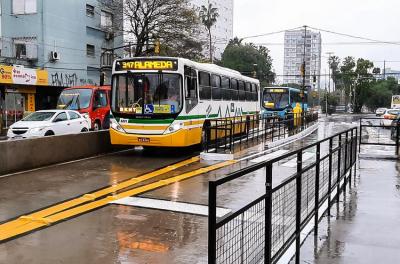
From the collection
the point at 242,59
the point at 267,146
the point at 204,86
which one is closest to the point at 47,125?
the point at 204,86

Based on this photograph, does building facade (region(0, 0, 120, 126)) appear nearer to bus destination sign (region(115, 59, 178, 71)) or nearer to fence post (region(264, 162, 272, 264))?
bus destination sign (region(115, 59, 178, 71))

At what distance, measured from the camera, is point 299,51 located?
98312 mm

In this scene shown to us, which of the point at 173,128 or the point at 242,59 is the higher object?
the point at 242,59

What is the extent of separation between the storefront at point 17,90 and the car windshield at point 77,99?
8.58 metres

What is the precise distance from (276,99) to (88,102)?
20349 millimetres

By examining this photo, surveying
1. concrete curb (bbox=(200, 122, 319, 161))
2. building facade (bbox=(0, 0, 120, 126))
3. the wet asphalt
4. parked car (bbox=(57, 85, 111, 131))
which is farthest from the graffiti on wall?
the wet asphalt

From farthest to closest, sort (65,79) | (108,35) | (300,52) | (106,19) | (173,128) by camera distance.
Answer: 1. (300,52)
2. (108,35)
3. (106,19)
4. (65,79)
5. (173,128)

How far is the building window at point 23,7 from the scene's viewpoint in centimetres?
3625

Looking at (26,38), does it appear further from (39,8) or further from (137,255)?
(137,255)

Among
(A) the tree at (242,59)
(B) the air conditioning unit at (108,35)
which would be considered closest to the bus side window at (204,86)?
(B) the air conditioning unit at (108,35)

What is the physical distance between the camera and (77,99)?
80.1 feet

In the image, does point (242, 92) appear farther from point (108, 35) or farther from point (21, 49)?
point (108, 35)

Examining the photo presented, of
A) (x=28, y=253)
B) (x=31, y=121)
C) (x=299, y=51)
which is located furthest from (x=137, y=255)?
(x=299, y=51)

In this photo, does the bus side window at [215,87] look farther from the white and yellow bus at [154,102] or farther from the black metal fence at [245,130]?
the white and yellow bus at [154,102]
